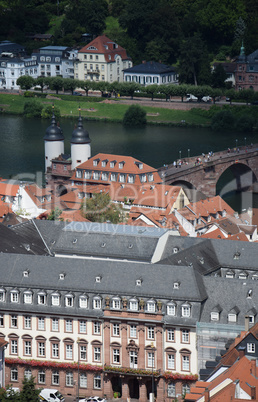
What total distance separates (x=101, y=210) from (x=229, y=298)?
42281 millimetres

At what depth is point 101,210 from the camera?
451ft

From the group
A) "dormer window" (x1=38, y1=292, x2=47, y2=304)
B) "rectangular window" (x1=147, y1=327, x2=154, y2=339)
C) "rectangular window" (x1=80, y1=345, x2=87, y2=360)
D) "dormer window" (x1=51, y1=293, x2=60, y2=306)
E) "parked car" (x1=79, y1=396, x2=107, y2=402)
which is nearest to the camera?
"parked car" (x1=79, y1=396, x2=107, y2=402)

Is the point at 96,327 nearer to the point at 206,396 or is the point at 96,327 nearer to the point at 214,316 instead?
the point at 214,316

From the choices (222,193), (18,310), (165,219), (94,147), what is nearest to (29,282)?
(18,310)

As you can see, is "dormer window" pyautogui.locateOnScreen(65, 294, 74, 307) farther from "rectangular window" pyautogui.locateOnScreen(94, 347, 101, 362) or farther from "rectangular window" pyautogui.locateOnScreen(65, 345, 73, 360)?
"rectangular window" pyautogui.locateOnScreen(94, 347, 101, 362)

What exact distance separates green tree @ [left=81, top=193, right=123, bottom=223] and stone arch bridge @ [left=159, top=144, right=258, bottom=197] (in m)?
18.3

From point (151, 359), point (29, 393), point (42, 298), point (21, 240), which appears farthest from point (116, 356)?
point (21, 240)

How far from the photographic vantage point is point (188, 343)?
316ft

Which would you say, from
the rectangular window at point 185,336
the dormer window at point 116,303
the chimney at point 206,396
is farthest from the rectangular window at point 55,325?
the chimney at point 206,396

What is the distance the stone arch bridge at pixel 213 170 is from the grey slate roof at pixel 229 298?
59.6 metres

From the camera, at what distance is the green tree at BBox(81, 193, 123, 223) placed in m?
136

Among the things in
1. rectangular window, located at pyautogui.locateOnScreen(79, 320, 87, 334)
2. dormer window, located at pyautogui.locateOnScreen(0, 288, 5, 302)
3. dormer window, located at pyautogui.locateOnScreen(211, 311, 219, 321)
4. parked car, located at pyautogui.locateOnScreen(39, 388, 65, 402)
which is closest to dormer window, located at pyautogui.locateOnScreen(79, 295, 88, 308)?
A: rectangular window, located at pyautogui.locateOnScreen(79, 320, 87, 334)

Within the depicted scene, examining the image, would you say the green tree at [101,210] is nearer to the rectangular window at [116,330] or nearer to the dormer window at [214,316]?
the rectangular window at [116,330]

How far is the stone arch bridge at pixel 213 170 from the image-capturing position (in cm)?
16238
